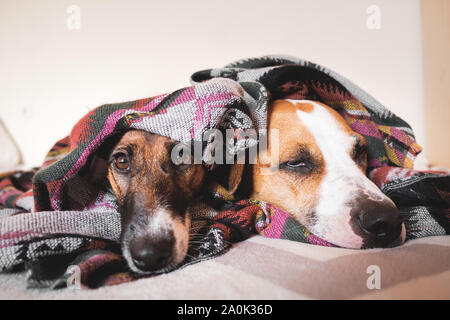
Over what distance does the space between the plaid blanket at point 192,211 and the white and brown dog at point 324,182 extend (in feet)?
0.23

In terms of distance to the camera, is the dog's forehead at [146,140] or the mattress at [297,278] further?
the dog's forehead at [146,140]

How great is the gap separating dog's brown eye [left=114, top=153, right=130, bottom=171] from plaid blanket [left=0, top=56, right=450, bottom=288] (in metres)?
0.07

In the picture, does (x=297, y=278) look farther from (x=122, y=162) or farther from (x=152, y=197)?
(x=122, y=162)

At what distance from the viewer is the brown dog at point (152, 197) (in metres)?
0.58

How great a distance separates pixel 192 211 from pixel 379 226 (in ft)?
1.70

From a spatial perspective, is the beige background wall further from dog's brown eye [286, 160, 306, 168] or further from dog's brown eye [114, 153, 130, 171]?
dog's brown eye [114, 153, 130, 171]

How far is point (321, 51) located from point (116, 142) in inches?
68.0

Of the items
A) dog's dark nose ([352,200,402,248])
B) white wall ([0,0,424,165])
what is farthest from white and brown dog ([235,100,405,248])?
white wall ([0,0,424,165])

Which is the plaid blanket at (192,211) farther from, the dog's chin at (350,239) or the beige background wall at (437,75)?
the beige background wall at (437,75)

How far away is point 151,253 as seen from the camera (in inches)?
22.3

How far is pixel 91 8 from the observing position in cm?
202

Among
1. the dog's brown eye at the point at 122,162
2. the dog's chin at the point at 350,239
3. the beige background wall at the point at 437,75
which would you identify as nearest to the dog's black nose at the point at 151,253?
the dog's brown eye at the point at 122,162
